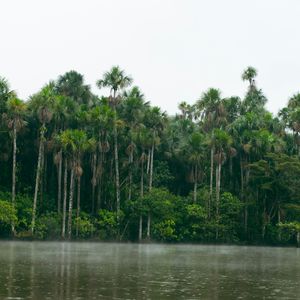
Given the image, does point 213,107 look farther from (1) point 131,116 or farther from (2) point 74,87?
(2) point 74,87

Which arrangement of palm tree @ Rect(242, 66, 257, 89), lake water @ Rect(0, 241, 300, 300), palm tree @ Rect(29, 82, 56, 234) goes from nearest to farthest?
lake water @ Rect(0, 241, 300, 300) < palm tree @ Rect(29, 82, 56, 234) < palm tree @ Rect(242, 66, 257, 89)

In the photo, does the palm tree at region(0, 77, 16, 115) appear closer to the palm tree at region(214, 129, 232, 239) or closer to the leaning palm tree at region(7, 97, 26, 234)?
the leaning palm tree at region(7, 97, 26, 234)

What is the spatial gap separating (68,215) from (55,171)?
10363 millimetres

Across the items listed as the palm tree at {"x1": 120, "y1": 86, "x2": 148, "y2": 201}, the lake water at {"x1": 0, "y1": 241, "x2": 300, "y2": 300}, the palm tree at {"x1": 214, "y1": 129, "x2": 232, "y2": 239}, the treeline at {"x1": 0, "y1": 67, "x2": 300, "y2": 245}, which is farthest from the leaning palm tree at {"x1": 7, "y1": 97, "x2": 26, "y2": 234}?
the lake water at {"x1": 0, "y1": 241, "x2": 300, "y2": 300}

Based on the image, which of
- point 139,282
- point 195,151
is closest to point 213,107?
point 195,151

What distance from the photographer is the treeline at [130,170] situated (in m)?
78.1

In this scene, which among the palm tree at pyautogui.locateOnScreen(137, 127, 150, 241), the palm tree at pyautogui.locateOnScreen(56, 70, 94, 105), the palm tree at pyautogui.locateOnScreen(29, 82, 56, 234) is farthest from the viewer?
the palm tree at pyautogui.locateOnScreen(56, 70, 94, 105)

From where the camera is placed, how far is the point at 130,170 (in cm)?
8594

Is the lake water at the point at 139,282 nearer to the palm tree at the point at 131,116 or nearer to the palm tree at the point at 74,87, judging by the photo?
the palm tree at the point at 131,116

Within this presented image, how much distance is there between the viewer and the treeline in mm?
78125

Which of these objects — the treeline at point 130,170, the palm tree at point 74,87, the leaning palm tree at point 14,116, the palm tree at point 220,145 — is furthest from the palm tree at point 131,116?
the leaning palm tree at point 14,116

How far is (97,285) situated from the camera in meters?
24.5

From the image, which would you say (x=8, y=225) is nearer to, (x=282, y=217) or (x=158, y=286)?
(x=282, y=217)

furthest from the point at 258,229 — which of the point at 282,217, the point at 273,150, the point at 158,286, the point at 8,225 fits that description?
the point at 158,286
